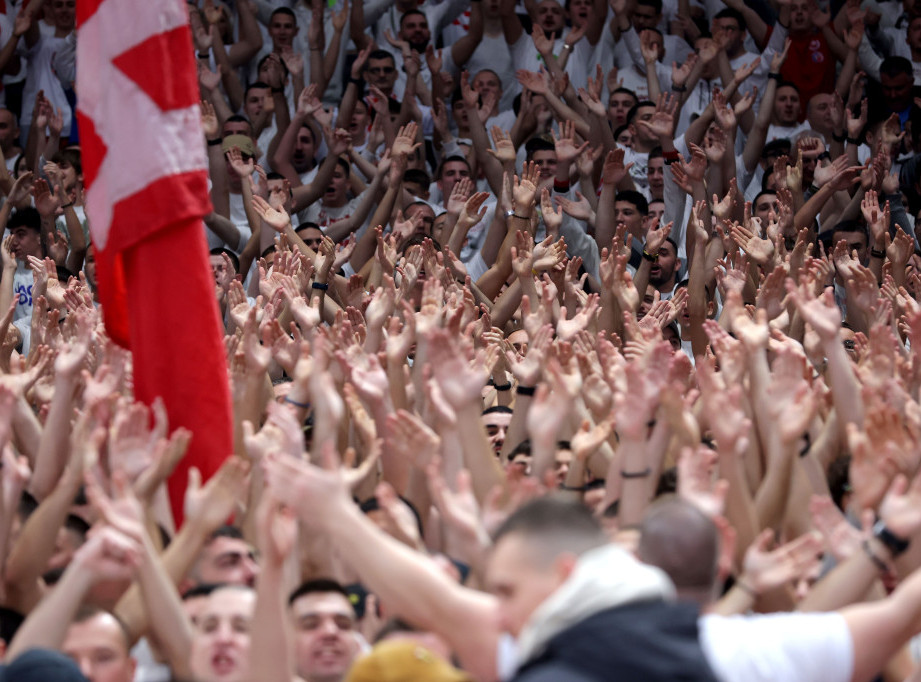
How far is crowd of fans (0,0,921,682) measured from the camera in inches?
101

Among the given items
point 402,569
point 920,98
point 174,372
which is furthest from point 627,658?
point 920,98

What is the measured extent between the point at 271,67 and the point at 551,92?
1.79m

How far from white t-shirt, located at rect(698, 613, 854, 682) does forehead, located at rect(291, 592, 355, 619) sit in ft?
2.78

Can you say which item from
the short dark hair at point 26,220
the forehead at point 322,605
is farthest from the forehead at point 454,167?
the forehead at point 322,605

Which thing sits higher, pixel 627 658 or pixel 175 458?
pixel 627 658

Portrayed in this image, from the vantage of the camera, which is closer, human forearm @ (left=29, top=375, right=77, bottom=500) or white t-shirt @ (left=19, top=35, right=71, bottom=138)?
human forearm @ (left=29, top=375, right=77, bottom=500)

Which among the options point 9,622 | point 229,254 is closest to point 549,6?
point 229,254

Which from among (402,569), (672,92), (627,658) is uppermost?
(627,658)

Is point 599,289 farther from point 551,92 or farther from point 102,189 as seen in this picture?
point 102,189

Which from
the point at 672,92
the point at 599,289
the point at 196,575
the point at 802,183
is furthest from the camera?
the point at 672,92

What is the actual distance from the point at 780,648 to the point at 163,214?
220 cm

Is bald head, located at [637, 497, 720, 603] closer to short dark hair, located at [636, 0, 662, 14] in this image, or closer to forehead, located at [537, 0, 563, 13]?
forehead, located at [537, 0, 563, 13]

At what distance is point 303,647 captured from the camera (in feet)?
9.87

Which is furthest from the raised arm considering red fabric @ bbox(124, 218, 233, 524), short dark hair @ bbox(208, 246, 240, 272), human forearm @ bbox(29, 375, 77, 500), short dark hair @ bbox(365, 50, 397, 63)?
short dark hair @ bbox(365, 50, 397, 63)
